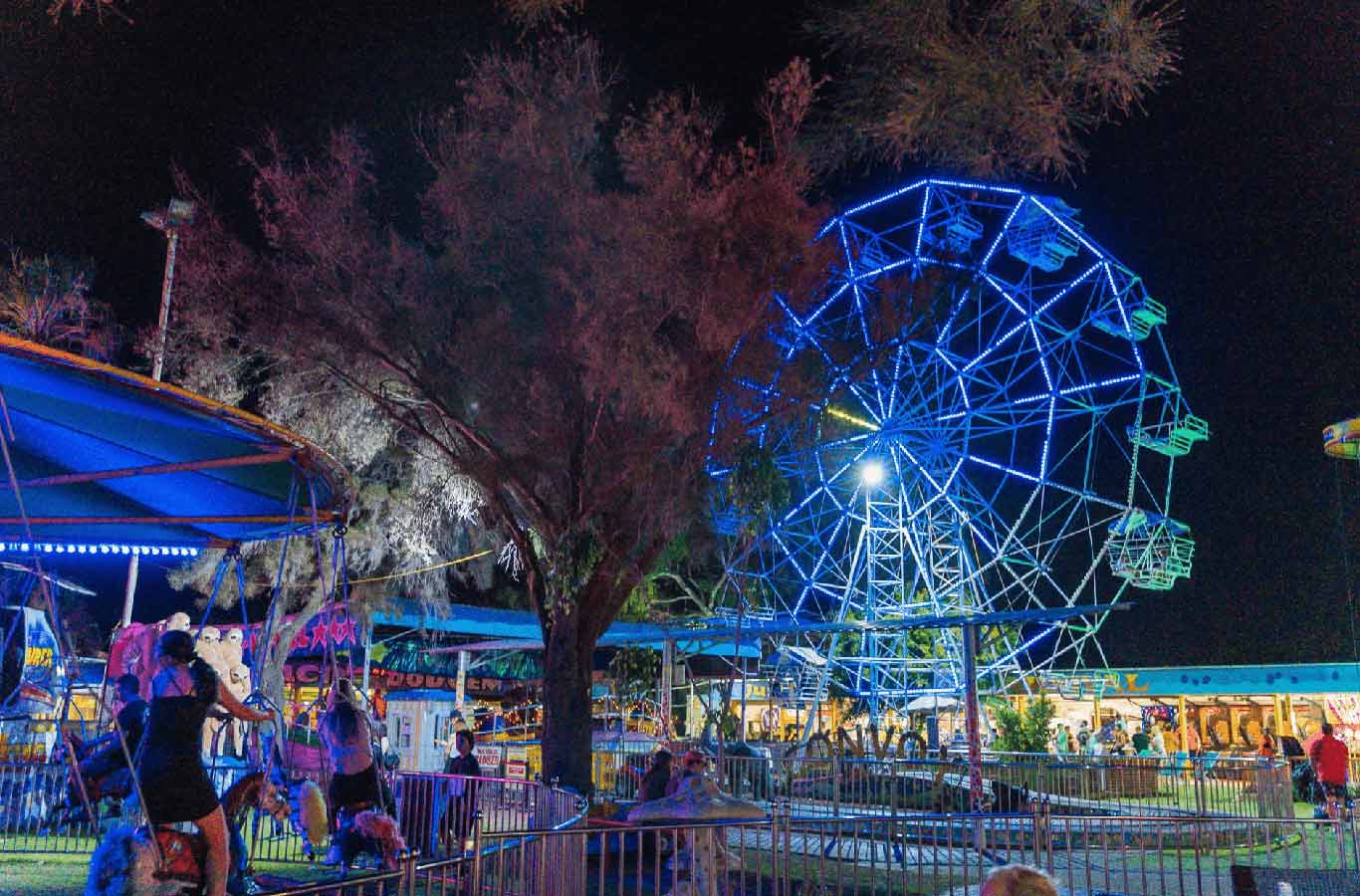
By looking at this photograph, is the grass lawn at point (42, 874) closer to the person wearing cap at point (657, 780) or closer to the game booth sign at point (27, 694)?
Result: the game booth sign at point (27, 694)

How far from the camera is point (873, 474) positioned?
1069 inches

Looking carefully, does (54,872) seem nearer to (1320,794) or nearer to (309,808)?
(309,808)

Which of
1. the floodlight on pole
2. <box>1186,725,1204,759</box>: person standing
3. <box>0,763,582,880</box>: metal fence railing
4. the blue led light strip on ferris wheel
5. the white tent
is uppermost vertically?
the floodlight on pole

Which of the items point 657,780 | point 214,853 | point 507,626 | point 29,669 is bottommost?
point 657,780

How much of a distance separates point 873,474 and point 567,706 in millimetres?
13686

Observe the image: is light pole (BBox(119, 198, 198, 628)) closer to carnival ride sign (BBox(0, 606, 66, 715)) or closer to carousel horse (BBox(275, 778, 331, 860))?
carnival ride sign (BBox(0, 606, 66, 715))

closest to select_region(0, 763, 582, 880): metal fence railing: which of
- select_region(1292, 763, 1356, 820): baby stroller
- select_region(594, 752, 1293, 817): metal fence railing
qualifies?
select_region(594, 752, 1293, 817): metal fence railing

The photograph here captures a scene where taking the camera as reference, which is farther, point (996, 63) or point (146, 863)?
point (996, 63)

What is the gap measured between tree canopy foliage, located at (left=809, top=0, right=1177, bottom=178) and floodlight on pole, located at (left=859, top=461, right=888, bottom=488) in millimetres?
19113

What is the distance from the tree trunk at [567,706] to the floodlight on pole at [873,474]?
42.7ft

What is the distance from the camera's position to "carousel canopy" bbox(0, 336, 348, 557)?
7445 millimetres

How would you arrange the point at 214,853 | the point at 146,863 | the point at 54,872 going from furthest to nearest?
the point at 54,872, the point at 214,853, the point at 146,863

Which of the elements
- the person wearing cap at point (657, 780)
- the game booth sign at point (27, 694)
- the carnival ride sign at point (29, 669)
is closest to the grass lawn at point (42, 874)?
the carnival ride sign at point (29, 669)

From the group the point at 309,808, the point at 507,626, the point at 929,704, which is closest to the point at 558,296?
the point at 309,808
